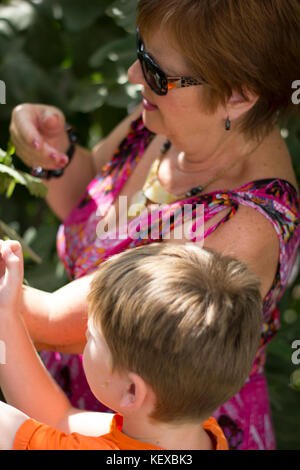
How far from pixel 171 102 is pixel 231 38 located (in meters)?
0.20

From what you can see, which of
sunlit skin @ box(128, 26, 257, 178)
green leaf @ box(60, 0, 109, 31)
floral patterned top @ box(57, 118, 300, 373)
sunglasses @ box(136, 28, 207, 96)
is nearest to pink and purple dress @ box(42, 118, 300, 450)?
floral patterned top @ box(57, 118, 300, 373)

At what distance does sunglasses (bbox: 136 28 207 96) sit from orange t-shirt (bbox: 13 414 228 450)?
2.44ft

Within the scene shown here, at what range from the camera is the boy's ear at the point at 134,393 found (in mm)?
1077

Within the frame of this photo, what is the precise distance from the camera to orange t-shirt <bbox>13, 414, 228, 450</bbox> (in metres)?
1.08

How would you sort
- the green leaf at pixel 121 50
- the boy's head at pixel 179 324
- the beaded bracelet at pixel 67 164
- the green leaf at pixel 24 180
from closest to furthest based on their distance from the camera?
the boy's head at pixel 179 324
the green leaf at pixel 24 180
the beaded bracelet at pixel 67 164
the green leaf at pixel 121 50

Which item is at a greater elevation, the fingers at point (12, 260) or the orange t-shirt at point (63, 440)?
the fingers at point (12, 260)

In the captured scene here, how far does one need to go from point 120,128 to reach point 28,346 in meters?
0.88

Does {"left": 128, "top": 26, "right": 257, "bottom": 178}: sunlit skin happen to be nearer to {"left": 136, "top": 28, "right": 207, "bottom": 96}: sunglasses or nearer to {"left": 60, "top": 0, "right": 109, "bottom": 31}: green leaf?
{"left": 136, "top": 28, "right": 207, "bottom": 96}: sunglasses

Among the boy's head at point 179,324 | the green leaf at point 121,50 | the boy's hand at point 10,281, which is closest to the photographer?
the boy's head at point 179,324

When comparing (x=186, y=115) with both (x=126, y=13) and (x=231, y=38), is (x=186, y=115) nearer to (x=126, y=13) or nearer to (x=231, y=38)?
(x=231, y=38)

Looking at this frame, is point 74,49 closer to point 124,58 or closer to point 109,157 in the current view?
point 124,58

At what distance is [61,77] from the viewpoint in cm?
248

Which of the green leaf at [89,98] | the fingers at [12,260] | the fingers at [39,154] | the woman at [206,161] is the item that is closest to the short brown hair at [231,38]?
the woman at [206,161]

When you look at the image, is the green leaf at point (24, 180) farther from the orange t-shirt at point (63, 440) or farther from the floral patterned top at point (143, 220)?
the orange t-shirt at point (63, 440)
